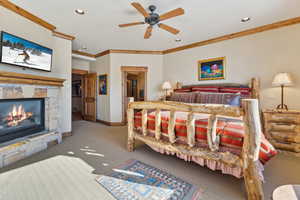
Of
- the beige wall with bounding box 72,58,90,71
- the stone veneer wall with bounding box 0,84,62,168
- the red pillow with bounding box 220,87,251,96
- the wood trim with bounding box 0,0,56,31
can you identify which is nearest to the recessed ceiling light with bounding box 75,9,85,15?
the wood trim with bounding box 0,0,56,31

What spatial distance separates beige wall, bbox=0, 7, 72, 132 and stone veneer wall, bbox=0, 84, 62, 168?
21 centimetres

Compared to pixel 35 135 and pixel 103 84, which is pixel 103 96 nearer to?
pixel 103 84

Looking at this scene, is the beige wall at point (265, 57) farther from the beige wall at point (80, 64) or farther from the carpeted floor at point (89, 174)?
the beige wall at point (80, 64)

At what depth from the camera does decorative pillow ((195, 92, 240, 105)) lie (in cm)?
294

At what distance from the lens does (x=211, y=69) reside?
150 inches

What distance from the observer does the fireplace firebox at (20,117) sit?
7.19 ft

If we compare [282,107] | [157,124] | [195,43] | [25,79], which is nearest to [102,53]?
[25,79]

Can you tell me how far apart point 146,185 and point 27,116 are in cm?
259

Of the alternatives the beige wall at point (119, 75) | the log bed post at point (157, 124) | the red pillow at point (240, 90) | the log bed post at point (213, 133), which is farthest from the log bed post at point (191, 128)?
the beige wall at point (119, 75)

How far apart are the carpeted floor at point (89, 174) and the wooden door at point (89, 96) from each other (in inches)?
116

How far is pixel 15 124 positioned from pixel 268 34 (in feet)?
17.9

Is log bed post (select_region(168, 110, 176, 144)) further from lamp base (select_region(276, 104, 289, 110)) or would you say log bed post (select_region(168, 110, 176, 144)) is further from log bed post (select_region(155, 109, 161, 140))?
lamp base (select_region(276, 104, 289, 110))

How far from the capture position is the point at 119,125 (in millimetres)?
4809

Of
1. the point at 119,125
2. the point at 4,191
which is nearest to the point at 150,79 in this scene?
the point at 119,125
